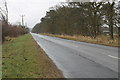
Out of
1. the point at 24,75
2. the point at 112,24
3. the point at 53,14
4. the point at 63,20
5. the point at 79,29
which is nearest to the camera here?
the point at 24,75

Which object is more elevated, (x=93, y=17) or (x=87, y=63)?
(x=93, y=17)

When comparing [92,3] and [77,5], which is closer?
[92,3]

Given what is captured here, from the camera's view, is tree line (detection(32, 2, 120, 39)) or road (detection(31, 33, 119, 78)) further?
tree line (detection(32, 2, 120, 39))

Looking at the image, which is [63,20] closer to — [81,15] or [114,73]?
[81,15]

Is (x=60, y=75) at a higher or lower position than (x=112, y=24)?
lower

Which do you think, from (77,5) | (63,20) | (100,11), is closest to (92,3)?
(100,11)

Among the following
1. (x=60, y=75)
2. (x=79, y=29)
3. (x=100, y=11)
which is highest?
(x=100, y=11)

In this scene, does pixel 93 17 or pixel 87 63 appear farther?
pixel 93 17

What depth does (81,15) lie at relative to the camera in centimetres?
4531

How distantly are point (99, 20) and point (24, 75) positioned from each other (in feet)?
114

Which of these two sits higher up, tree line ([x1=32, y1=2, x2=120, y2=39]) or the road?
tree line ([x1=32, y1=2, x2=120, y2=39])

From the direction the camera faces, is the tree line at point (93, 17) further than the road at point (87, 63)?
Yes

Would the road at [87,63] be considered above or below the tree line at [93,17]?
below

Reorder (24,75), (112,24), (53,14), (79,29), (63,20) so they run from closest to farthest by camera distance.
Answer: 1. (24,75)
2. (112,24)
3. (79,29)
4. (63,20)
5. (53,14)
